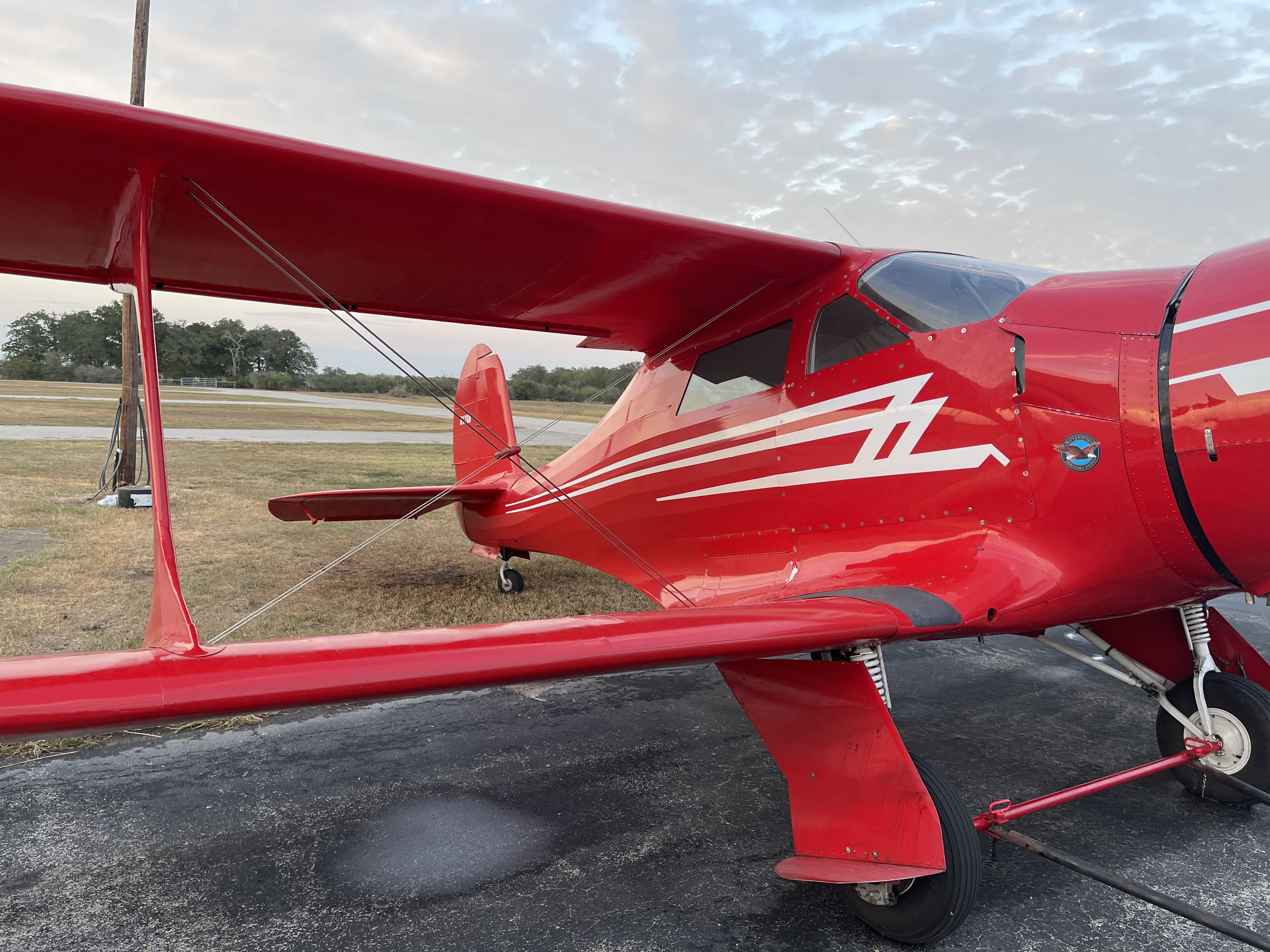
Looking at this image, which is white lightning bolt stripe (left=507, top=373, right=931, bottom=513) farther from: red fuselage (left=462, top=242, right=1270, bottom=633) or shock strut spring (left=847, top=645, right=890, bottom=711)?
shock strut spring (left=847, top=645, right=890, bottom=711)

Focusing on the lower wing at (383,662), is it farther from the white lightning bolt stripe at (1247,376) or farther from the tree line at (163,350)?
the tree line at (163,350)

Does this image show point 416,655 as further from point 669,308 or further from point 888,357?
point 669,308

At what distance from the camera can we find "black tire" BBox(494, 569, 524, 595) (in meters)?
6.88

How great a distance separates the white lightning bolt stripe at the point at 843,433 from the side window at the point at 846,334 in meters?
0.27

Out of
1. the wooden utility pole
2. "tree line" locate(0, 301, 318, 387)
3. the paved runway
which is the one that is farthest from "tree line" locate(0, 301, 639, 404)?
the wooden utility pole

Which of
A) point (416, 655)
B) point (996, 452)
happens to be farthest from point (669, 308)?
point (416, 655)

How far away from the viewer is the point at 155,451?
2436mm

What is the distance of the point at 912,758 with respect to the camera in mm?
2633

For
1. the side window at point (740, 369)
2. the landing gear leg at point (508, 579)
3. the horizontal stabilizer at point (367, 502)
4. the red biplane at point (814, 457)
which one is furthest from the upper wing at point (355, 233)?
the landing gear leg at point (508, 579)

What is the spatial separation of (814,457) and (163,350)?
80.0 m

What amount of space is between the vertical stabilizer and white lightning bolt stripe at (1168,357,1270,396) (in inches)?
210

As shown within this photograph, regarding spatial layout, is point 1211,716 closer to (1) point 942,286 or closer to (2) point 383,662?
(1) point 942,286

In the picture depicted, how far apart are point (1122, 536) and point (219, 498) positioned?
11.5 meters

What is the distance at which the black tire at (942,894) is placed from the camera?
7.63 ft
